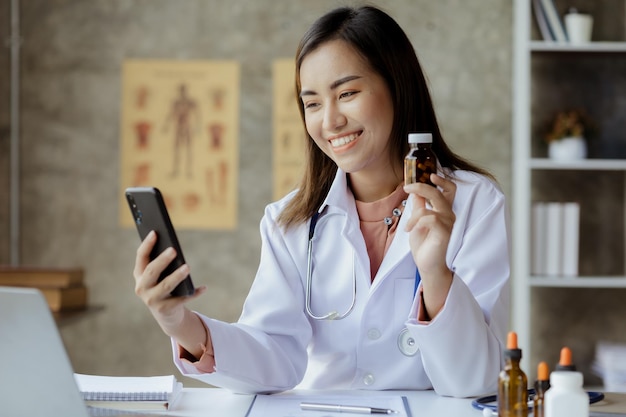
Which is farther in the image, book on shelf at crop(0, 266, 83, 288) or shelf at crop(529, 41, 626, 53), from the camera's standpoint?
shelf at crop(529, 41, 626, 53)

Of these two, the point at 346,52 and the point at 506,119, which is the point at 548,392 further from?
the point at 506,119

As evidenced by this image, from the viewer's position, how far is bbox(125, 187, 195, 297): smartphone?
1411 millimetres

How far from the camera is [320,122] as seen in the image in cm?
194

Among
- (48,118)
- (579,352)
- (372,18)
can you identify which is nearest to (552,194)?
(579,352)

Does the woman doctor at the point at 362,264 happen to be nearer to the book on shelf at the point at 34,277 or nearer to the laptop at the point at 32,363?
the laptop at the point at 32,363

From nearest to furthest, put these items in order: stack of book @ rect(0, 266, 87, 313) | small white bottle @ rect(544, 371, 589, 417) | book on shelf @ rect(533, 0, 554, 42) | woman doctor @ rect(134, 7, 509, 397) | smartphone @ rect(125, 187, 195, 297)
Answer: small white bottle @ rect(544, 371, 589, 417) → smartphone @ rect(125, 187, 195, 297) → woman doctor @ rect(134, 7, 509, 397) → stack of book @ rect(0, 266, 87, 313) → book on shelf @ rect(533, 0, 554, 42)

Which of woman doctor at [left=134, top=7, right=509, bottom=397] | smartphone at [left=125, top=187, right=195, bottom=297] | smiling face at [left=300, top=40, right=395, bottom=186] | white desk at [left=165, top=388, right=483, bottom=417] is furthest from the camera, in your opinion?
smiling face at [left=300, top=40, right=395, bottom=186]

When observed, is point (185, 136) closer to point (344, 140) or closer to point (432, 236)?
point (344, 140)

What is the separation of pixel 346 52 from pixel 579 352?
2.11 m

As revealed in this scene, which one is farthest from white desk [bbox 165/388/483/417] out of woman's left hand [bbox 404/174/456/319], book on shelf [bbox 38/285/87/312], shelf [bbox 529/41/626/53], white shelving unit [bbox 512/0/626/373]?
shelf [bbox 529/41/626/53]

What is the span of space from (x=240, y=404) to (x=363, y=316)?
340 millimetres

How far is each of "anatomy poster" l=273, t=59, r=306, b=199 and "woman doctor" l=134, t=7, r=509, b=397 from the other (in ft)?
4.82

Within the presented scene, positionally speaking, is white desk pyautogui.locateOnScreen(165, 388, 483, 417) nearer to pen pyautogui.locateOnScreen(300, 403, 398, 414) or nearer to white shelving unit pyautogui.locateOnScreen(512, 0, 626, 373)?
pen pyautogui.locateOnScreen(300, 403, 398, 414)

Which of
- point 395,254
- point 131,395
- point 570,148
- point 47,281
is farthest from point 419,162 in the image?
point 570,148
